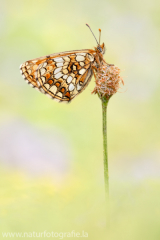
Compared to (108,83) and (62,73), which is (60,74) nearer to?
(62,73)

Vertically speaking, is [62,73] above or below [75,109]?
above

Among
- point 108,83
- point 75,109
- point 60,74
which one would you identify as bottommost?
point 75,109

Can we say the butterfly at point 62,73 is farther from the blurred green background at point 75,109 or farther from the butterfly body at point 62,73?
the blurred green background at point 75,109

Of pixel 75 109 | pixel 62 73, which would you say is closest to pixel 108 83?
pixel 62 73

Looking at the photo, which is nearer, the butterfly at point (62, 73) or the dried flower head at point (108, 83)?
the dried flower head at point (108, 83)

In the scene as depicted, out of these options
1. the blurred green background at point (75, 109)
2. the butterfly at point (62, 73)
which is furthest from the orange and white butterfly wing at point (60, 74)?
the blurred green background at point (75, 109)

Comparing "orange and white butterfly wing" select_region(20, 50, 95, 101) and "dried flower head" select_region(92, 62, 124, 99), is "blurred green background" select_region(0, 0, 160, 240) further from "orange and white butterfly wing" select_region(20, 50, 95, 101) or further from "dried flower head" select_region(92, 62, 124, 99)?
"orange and white butterfly wing" select_region(20, 50, 95, 101)

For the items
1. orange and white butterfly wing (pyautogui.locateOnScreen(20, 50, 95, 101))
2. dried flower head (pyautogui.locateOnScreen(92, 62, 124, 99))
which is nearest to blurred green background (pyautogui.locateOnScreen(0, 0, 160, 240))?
dried flower head (pyautogui.locateOnScreen(92, 62, 124, 99))

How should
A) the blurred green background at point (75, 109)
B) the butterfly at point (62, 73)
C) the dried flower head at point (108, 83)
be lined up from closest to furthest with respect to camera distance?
the dried flower head at point (108, 83)
the butterfly at point (62, 73)
the blurred green background at point (75, 109)
